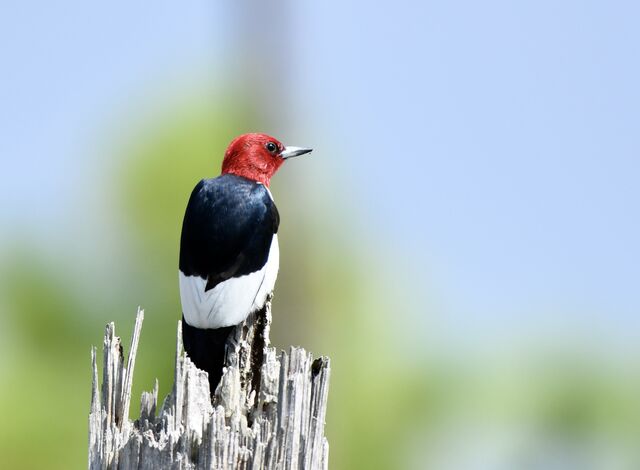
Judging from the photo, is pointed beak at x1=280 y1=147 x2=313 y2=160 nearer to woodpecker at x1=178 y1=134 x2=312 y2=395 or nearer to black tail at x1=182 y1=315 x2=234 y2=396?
woodpecker at x1=178 y1=134 x2=312 y2=395

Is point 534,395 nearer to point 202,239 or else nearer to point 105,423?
point 202,239

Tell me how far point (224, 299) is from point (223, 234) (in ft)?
1.15

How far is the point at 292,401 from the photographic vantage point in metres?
3.85

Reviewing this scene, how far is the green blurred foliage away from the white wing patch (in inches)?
232

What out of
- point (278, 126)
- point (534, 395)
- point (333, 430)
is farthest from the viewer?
point (534, 395)

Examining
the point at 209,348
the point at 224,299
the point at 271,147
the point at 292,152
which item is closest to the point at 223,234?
the point at 224,299

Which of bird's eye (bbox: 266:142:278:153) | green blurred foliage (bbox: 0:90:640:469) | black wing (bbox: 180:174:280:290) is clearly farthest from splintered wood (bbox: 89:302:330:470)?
green blurred foliage (bbox: 0:90:640:469)

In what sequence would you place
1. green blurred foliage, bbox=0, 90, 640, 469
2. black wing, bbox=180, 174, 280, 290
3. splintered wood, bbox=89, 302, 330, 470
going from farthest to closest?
green blurred foliage, bbox=0, 90, 640, 469, black wing, bbox=180, 174, 280, 290, splintered wood, bbox=89, 302, 330, 470

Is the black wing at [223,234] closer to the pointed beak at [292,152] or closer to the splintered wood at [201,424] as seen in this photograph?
the pointed beak at [292,152]

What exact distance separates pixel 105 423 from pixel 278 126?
5167 mm

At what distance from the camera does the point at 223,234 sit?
17.6 ft

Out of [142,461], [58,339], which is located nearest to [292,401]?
[142,461]

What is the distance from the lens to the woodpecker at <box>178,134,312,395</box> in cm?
517

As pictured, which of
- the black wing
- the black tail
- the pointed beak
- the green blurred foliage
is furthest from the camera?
the green blurred foliage
